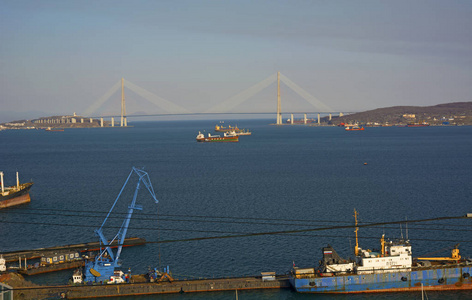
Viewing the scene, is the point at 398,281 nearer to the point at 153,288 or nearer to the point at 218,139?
the point at 153,288

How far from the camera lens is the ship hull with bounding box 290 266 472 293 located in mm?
23719

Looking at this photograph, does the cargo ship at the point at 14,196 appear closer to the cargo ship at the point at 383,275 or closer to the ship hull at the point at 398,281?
the cargo ship at the point at 383,275

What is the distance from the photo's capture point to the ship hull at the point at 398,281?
23.7 m

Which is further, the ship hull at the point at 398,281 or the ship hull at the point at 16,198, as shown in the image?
the ship hull at the point at 16,198

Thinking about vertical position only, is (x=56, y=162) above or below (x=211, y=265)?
above

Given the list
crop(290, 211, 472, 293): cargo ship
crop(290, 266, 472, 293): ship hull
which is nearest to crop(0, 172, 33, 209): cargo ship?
crop(290, 211, 472, 293): cargo ship

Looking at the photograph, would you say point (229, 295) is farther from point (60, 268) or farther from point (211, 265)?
point (60, 268)

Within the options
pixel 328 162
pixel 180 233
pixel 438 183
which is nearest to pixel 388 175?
pixel 438 183

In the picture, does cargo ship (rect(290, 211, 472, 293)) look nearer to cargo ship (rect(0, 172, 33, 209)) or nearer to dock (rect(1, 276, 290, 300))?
dock (rect(1, 276, 290, 300))

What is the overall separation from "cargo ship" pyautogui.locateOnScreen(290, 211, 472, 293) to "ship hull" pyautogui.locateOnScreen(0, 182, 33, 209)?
29918 millimetres

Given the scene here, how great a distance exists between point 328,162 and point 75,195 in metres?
38.7

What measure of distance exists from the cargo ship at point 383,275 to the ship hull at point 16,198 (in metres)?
29.9

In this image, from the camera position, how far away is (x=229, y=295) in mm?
23641

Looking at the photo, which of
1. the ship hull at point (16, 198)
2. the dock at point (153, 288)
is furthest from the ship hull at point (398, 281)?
the ship hull at point (16, 198)
